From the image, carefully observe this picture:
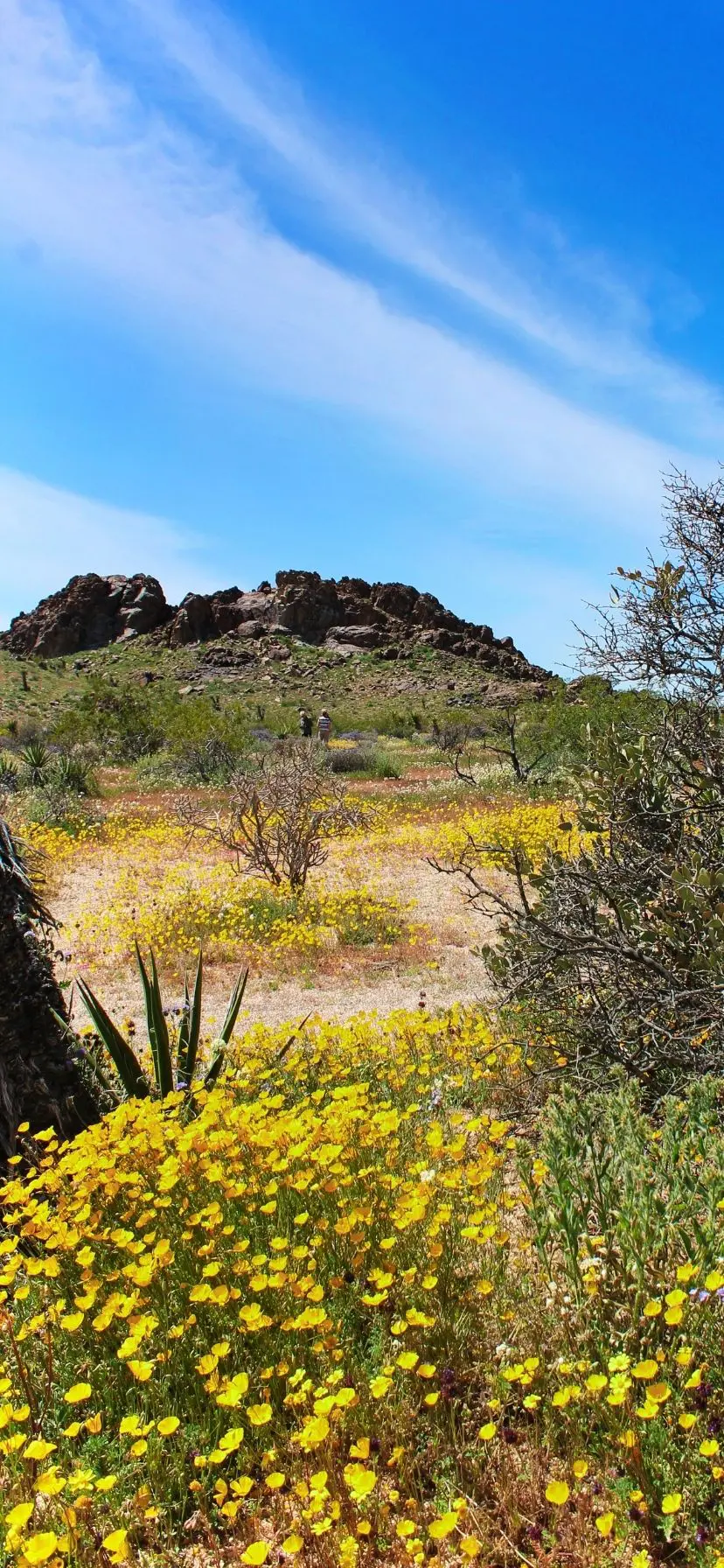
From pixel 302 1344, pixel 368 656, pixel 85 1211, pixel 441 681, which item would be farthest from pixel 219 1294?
pixel 368 656

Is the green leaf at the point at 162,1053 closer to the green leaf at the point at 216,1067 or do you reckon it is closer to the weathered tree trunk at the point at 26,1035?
the green leaf at the point at 216,1067

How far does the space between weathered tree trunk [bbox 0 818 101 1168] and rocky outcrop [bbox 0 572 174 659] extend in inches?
4054

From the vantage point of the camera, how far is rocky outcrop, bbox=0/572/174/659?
102375mm

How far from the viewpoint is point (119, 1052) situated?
4.32 meters

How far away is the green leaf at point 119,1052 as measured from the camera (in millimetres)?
4305

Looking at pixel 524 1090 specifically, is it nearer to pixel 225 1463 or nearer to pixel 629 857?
pixel 629 857

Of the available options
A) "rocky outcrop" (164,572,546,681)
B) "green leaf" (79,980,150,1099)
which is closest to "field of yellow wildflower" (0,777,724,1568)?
"green leaf" (79,980,150,1099)

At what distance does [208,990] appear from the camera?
25.7 feet

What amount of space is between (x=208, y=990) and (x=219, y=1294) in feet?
18.3

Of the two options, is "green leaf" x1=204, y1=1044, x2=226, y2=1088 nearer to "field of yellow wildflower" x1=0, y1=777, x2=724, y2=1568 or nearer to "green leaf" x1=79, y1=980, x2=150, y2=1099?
"green leaf" x1=79, y1=980, x2=150, y2=1099

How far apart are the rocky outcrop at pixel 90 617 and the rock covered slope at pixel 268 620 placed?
107 mm

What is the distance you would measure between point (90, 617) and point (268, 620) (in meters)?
23.2

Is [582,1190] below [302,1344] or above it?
above

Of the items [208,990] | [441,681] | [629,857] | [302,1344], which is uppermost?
[441,681]
